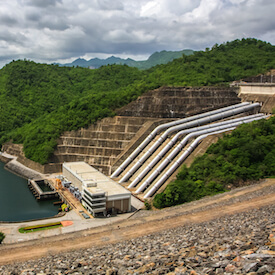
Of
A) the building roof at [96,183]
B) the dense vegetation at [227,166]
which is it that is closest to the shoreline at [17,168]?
the building roof at [96,183]

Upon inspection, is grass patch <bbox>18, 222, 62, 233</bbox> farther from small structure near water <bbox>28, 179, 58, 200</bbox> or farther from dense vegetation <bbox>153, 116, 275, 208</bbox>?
small structure near water <bbox>28, 179, 58, 200</bbox>

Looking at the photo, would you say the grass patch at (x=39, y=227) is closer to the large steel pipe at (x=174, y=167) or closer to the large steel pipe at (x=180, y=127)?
the large steel pipe at (x=174, y=167)

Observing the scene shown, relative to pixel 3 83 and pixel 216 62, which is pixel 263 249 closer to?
pixel 216 62

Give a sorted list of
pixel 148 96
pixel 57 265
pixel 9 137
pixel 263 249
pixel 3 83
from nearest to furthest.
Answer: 1. pixel 263 249
2. pixel 57 265
3. pixel 148 96
4. pixel 9 137
5. pixel 3 83

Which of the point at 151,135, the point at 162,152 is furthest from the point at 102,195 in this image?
the point at 151,135

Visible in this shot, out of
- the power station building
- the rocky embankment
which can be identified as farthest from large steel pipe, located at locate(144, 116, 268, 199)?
the rocky embankment

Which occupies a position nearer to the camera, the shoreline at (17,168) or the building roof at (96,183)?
the building roof at (96,183)

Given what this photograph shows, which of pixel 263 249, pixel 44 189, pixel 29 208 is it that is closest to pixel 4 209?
pixel 29 208
